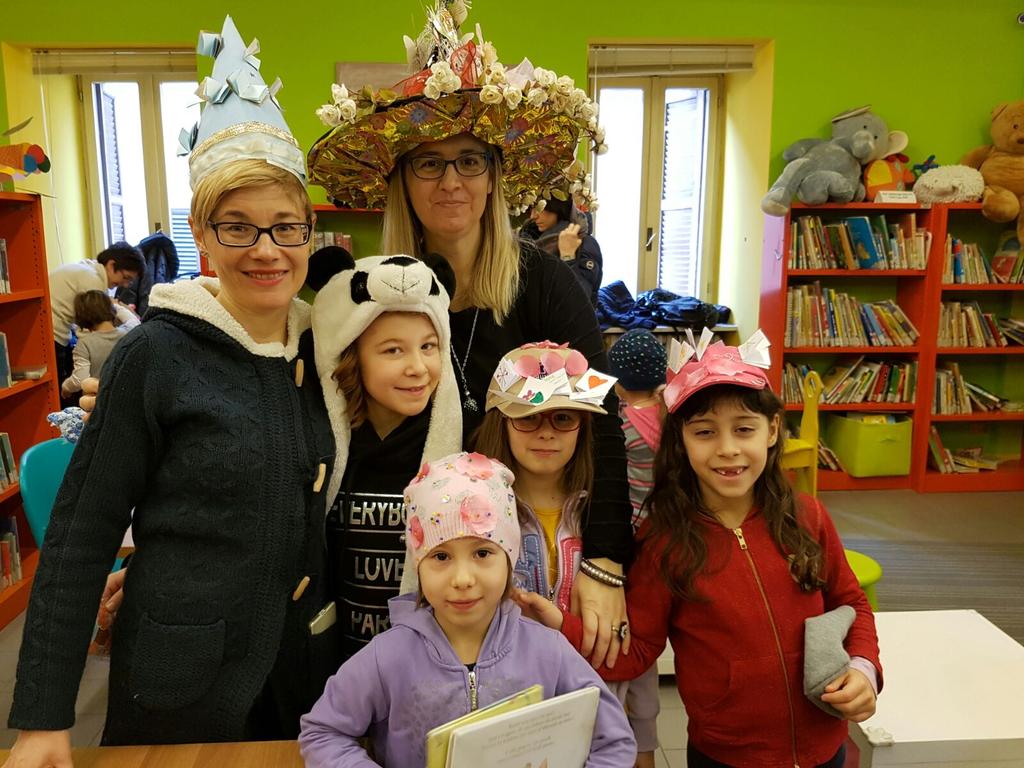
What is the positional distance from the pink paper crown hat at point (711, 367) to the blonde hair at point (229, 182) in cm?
74

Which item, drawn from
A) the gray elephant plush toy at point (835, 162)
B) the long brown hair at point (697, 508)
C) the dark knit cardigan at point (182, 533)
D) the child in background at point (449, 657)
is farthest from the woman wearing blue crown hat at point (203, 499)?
the gray elephant plush toy at point (835, 162)

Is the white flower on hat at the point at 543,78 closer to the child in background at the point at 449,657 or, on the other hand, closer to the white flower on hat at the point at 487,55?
the white flower on hat at the point at 487,55

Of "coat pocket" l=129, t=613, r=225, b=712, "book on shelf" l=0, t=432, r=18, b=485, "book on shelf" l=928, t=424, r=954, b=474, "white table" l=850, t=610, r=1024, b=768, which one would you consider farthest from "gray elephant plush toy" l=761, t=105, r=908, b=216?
"coat pocket" l=129, t=613, r=225, b=712

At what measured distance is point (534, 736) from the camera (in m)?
0.89

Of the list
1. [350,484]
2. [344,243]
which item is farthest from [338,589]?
[344,243]

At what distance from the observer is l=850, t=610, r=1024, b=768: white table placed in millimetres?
1491

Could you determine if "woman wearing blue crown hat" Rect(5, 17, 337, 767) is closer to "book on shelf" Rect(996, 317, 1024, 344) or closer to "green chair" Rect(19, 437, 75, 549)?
"green chair" Rect(19, 437, 75, 549)

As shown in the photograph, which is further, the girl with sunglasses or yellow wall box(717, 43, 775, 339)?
yellow wall box(717, 43, 775, 339)

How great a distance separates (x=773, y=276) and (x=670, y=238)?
1.18 metres

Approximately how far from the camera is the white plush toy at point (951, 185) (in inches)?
183

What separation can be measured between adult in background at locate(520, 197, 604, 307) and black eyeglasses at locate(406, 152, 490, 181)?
2.47 metres

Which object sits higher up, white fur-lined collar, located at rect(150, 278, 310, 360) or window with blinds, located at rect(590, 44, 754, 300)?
window with blinds, located at rect(590, 44, 754, 300)

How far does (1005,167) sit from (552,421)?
4.67 meters

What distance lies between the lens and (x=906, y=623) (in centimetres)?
197
